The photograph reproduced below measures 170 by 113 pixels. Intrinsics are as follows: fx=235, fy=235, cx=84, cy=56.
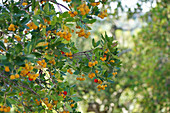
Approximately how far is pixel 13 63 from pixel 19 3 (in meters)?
0.66

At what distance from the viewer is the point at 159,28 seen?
5.76m

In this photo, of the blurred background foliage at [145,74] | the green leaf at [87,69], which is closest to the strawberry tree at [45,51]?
the green leaf at [87,69]

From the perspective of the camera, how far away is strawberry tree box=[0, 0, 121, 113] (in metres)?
1.30

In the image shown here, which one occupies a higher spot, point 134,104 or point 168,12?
point 168,12

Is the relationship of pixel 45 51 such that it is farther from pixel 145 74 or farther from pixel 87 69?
pixel 145 74

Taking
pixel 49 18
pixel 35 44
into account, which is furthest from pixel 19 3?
pixel 35 44

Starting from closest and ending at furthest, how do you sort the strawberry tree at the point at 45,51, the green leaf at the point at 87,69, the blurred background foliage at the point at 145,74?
the strawberry tree at the point at 45,51, the green leaf at the point at 87,69, the blurred background foliage at the point at 145,74

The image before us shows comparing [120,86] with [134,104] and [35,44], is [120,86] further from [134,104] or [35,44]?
[35,44]

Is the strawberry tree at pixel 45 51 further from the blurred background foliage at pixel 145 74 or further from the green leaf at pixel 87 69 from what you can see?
the blurred background foliage at pixel 145 74

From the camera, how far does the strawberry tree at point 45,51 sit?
1.30m

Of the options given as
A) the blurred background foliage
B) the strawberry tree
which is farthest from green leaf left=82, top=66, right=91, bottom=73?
the blurred background foliage

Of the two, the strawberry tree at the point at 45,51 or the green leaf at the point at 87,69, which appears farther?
the green leaf at the point at 87,69

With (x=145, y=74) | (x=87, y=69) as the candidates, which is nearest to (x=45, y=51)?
(x=87, y=69)

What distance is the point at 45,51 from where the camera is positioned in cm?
143
